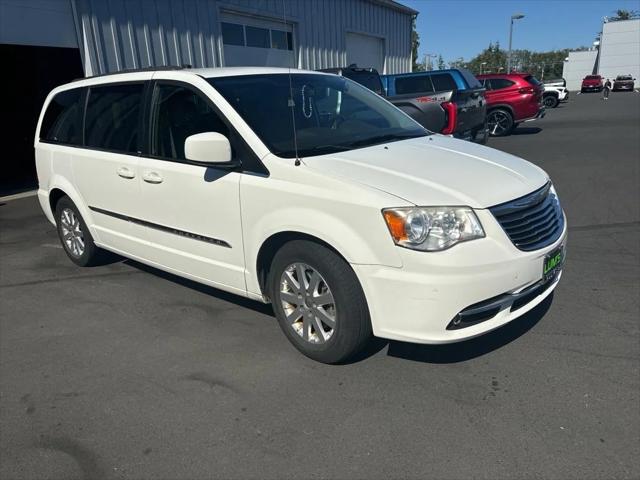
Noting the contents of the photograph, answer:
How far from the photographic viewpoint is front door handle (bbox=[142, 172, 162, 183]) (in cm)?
373

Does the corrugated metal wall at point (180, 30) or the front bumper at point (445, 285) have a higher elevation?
the corrugated metal wall at point (180, 30)

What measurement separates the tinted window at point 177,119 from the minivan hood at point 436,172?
995 mm

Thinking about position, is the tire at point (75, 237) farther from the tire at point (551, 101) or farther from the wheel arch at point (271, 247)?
the tire at point (551, 101)

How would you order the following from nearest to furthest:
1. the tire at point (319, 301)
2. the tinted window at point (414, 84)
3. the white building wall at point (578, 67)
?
the tire at point (319, 301), the tinted window at point (414, 84), the white building wall at point (578, 67)

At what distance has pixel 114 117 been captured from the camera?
430 centimetres

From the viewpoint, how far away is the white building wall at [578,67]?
2721 inches

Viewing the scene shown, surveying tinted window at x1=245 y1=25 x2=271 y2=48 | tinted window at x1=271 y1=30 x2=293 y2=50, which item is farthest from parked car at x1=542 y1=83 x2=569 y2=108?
tinted window at x1=245 y1=25 x2=271 y2=48

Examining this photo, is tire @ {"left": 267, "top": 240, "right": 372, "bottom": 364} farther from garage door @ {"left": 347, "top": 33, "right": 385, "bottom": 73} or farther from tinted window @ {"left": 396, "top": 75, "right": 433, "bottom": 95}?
garage door @ {"left": 347, "top": 33, "right": 385, "bottom": 73}

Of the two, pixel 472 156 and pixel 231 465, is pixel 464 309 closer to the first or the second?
pixel 472 156

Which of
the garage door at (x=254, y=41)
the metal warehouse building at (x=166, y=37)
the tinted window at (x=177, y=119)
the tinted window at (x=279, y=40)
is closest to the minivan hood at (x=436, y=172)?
the tinted window at (x=177, y=119)

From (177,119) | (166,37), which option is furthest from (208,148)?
(166,37)

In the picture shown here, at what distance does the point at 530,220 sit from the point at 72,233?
4.40 meters

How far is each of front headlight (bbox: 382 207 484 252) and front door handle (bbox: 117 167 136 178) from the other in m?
2.29

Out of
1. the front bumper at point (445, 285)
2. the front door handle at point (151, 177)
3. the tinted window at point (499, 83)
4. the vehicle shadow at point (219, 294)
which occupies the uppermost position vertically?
the tinted window at point (499, 83)
